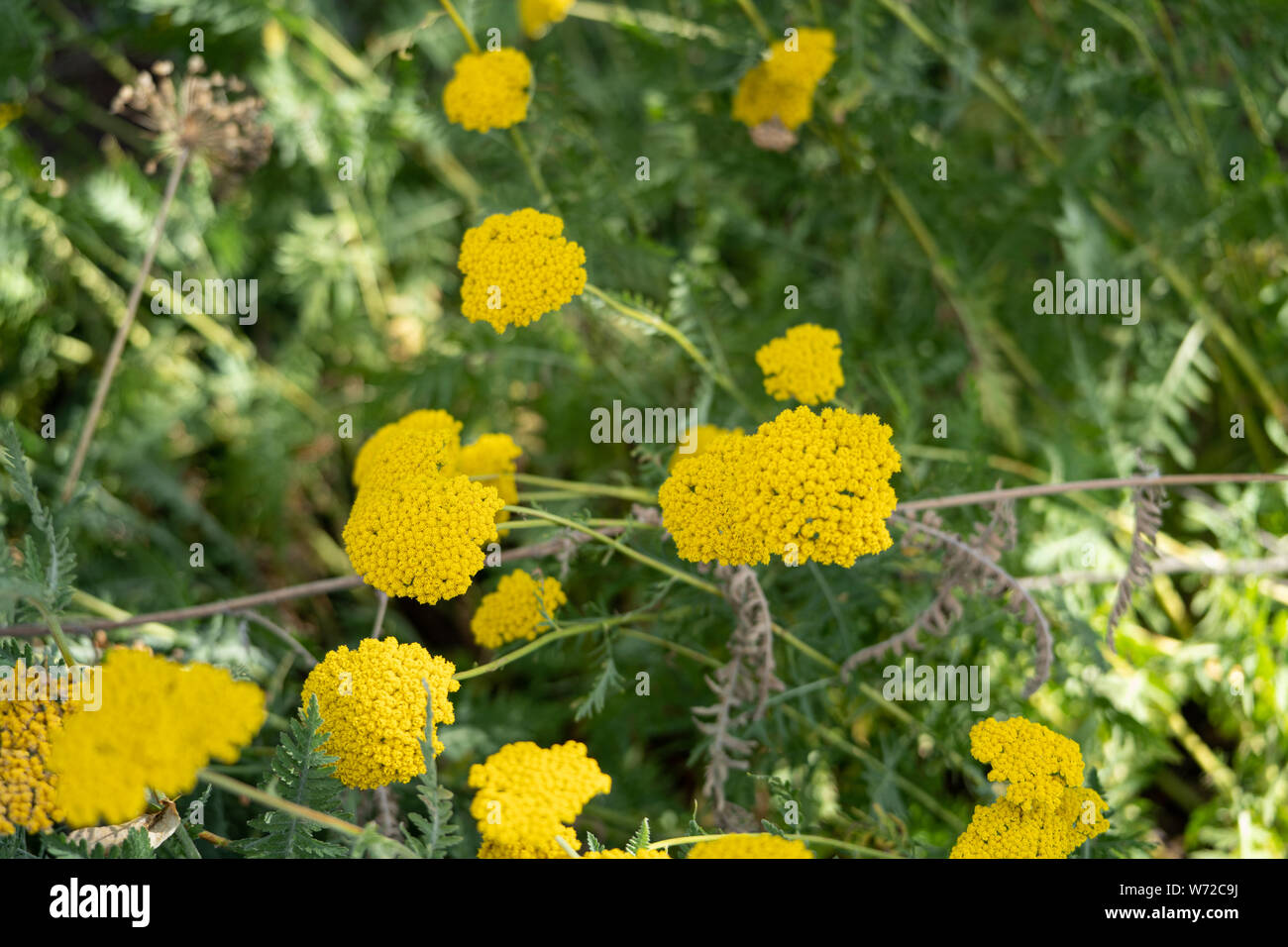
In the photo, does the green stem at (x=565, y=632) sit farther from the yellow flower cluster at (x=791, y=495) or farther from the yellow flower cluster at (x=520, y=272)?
the yellow flower cluster at (x=520, y=272)

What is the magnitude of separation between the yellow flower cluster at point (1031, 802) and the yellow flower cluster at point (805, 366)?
799 millimetres

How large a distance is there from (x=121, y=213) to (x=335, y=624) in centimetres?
173

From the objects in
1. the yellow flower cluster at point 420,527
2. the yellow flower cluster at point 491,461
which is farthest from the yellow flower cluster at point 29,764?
the yellow flower cluster at point 491,461

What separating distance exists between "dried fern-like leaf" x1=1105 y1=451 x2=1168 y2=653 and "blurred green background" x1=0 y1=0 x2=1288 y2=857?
1.10ft

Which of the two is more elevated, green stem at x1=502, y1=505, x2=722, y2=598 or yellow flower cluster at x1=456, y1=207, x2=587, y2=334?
yellow flower cluster at x1=456, y1=207, x2=587, y2=334

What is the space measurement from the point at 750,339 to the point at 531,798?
65.8 inches

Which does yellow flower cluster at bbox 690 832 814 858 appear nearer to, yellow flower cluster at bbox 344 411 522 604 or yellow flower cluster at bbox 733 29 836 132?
yellow flower cluster at bbox 344 411 522 604

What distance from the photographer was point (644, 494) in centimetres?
211

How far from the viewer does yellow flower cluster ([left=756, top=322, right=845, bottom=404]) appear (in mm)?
1938

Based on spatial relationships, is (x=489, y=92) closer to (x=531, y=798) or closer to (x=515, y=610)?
(x=515, y=610)

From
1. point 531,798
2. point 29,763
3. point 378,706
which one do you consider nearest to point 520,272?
point 378,706

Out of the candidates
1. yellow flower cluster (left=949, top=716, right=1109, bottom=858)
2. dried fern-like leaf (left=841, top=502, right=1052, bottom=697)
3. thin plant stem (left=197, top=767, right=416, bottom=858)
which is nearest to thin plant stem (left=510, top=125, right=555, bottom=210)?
dried fern-like leaf (left=841, top=502, right=1052, bottom=697)

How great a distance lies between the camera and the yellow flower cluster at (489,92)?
2039mm

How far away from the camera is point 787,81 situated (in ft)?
7.72
